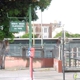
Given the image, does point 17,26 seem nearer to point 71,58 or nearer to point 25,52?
point 71,58

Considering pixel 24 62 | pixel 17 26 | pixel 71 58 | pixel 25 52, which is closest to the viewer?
pixel 17 26

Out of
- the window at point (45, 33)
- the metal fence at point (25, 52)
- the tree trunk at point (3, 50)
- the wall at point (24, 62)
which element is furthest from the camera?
the window at point (45, 33)

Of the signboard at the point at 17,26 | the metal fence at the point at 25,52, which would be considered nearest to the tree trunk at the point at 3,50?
the metal fence at the point at 25,52

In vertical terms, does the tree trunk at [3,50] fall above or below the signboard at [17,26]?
below

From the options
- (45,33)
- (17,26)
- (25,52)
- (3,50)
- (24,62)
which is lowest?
(24,62)

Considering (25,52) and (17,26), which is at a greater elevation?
(17,26)

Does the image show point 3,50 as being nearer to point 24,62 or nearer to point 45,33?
point 24,62

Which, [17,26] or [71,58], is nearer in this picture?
[17,26]

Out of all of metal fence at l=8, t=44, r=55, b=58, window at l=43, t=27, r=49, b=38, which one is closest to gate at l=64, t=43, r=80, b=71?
metal fence at l=8, t=44, r=55, b=58

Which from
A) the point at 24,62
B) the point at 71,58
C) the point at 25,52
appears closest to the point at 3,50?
the point at 24,62

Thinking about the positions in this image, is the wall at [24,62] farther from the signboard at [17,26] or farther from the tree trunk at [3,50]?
the signboard at [17,26]

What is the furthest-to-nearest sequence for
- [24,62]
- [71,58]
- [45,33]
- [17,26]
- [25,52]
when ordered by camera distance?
[45,33] < [25,52] < [24,62] < [71,58] < [17,26]

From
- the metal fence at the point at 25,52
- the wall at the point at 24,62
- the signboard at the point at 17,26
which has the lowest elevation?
the wall at the point at 24,62

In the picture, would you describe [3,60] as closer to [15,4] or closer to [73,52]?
[73,52]
